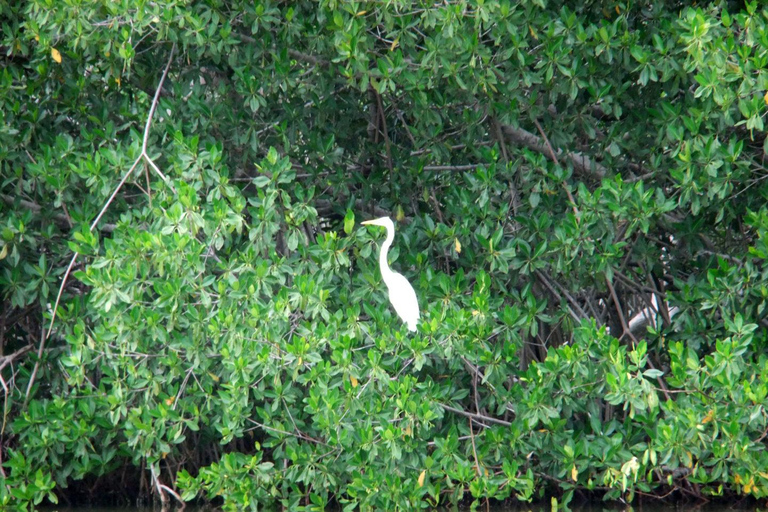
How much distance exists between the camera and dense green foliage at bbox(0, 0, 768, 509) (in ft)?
17.7

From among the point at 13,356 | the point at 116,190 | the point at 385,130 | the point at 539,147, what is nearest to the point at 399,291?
the point at 385,130

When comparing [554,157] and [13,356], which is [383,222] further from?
[13,356]

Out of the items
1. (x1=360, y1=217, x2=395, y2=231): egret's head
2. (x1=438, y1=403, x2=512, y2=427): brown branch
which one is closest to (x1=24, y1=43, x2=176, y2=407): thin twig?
(x1=360, y1=217, x2=395, y2=231): egret's head

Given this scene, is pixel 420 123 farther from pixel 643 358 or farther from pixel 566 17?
pixel 643 358

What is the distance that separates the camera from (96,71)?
641cm

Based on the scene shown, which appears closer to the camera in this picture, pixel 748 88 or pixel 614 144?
pixel 748 88

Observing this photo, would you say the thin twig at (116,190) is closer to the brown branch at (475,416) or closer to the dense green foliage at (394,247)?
the dense green foliage at (394,247)

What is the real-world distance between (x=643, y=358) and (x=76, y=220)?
3273mm

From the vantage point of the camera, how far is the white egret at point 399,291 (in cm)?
569

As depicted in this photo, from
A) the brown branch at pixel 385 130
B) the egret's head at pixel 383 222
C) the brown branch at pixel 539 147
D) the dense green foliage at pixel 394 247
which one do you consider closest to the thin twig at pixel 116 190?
the dense green foliage at pixel 394 247

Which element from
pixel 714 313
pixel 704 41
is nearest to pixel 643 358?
pixel 714 313

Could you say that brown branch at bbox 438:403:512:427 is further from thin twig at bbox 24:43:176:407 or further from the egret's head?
thin twig at bbox 24:43:176:407

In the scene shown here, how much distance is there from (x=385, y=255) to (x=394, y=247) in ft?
0.99

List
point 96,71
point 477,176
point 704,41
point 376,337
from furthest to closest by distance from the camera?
1. point 96,71
2. point 477,176
3. point 376,337
4. point 704,41
